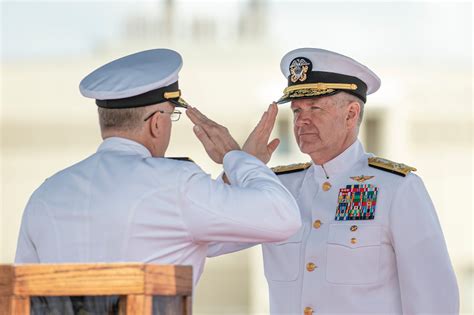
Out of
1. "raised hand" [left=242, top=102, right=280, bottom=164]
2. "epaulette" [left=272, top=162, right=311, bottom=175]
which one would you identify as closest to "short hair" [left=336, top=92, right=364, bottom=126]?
"epaulette" [left=272, top=162, right=311, bottom=175]

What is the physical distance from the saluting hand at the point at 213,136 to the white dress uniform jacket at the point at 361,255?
570mm

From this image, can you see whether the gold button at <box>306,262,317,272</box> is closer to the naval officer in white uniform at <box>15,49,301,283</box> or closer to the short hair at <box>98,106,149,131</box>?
the naval officer in white uniform at <box>15,49,301,283</box>

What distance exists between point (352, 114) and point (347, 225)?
1.12 ft

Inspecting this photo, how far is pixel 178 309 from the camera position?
8.96 feet

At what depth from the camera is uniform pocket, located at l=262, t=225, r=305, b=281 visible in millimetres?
3869

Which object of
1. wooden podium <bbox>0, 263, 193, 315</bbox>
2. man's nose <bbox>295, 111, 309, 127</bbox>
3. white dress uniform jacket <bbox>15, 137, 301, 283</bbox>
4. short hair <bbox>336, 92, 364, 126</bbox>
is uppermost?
short hair <bbox>336, 92, 364, 126</bbox>

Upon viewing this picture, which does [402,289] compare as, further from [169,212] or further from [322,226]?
[169,212]

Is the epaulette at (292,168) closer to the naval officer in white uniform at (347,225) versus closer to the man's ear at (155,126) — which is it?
the naval officer in white uniform at (347,225)

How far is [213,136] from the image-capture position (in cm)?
326

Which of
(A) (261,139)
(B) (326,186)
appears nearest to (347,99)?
(B) (326,186)

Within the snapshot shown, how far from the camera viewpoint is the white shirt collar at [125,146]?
10.2 feet

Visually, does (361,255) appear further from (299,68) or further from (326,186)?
(299,68)

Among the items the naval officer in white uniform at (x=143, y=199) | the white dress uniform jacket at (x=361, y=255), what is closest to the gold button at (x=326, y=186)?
the white dress uniform jacket at (x=361, y=255)

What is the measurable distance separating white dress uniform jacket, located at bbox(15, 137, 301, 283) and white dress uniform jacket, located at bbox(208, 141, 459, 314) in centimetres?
72
